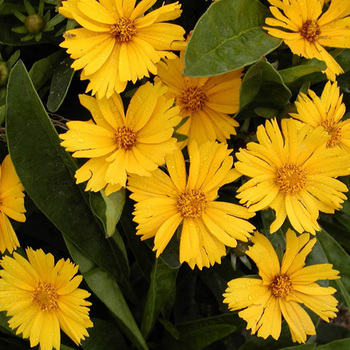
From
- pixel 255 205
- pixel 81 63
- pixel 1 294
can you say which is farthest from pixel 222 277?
pixel 81 63

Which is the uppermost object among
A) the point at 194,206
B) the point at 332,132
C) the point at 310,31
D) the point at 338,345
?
the point at 310,31

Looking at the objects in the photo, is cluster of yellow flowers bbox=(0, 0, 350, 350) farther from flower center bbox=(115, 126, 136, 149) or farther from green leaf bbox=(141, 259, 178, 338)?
green leaf bbox=(141, 259, 178, 338)

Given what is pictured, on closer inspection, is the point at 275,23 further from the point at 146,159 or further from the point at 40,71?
the point at 40,71

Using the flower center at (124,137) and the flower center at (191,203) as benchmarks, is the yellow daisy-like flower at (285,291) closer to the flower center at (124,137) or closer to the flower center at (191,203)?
the flower center at (191,203)

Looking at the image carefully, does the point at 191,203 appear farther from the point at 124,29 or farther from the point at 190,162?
the point at 124,29

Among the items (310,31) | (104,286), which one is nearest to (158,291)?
(104,286)

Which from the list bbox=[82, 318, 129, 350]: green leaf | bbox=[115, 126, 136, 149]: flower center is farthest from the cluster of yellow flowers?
bbox=[82, 318, 129, 350]: green leaf
